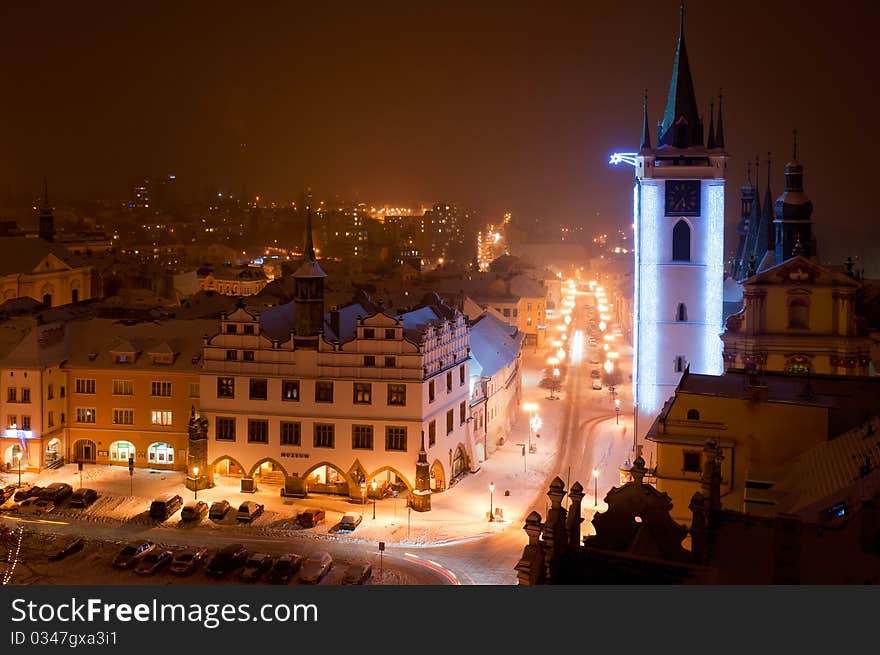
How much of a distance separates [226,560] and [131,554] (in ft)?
12.0

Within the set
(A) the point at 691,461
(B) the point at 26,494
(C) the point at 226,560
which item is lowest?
(C) the point at 226,560

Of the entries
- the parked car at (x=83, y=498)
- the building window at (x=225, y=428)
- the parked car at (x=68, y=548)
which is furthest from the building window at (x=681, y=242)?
the parked car at (x=68, y=548)

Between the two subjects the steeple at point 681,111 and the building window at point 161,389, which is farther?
the steeple at point 681,111

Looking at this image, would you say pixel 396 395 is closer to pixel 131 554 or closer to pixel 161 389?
pixel 161 389

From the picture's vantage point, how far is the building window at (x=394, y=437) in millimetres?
46312

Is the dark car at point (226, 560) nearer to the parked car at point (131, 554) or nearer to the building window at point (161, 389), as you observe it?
the parked car at point (131, 554)

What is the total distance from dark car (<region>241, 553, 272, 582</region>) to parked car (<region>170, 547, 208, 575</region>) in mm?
1786

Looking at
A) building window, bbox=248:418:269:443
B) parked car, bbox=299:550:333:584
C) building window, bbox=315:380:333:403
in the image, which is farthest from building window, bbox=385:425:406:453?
parked car, bbox=299:550:333:584

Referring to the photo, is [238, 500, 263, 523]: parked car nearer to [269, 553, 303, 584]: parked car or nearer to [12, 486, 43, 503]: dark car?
[269, 553, 303, 584]: parked car

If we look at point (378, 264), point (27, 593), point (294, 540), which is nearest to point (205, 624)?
point (27, 593)

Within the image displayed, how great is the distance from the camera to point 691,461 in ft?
122

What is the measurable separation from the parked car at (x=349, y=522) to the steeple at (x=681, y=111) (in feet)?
84.7

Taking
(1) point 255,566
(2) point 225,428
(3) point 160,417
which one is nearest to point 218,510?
(2) point 225,428

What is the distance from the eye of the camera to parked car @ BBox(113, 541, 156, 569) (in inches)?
1436
